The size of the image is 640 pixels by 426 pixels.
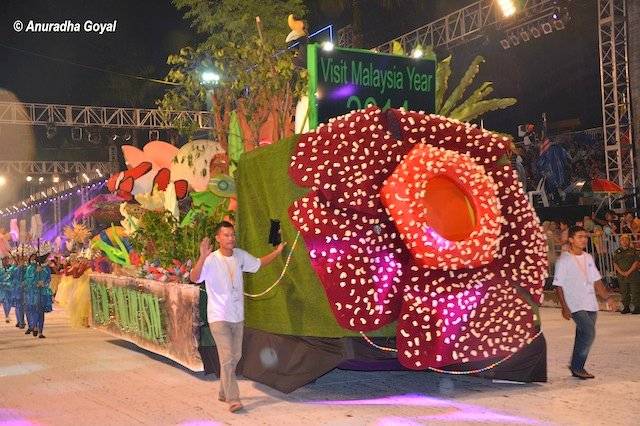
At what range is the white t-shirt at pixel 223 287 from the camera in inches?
276

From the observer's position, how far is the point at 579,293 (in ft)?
25.4

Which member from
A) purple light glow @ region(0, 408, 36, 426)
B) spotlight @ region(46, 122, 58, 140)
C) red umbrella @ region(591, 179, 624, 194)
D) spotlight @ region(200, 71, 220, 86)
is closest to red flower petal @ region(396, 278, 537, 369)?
purple light glow @ region(0, 408, 36, 426)

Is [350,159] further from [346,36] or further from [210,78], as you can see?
[346,36]

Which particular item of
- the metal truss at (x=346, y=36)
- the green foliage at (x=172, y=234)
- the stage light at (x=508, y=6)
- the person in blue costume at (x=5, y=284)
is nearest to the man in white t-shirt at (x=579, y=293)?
the green foliage at (x=172, y=234)

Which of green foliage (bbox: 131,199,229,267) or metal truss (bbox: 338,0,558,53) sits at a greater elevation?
metal truss (bbox: 338,0,558,53)

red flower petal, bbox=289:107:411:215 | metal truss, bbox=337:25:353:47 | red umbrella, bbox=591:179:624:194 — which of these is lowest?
red flower petal, bbox=289:107:411:215

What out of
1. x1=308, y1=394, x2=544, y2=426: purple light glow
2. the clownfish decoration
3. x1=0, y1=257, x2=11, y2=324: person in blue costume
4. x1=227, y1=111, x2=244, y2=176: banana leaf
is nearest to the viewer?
x1=308, y1=394, x2=544, y2=426: purple light glow

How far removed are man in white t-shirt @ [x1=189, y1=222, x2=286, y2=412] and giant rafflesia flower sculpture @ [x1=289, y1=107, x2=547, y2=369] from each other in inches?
27.3

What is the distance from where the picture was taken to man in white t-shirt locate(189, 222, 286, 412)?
6984mm

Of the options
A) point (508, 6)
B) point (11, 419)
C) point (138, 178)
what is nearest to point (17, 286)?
point (138, 178)

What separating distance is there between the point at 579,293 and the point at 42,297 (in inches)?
→ 384

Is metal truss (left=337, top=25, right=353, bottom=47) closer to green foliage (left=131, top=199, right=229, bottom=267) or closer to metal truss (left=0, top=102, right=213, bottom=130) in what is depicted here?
metal truss (left=0, top=102, right=213, bottom=130)

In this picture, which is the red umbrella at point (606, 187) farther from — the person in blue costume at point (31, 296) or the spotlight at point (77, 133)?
the spotlight at point (77, 133)

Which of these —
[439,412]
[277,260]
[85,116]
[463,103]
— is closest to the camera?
[439,412]
